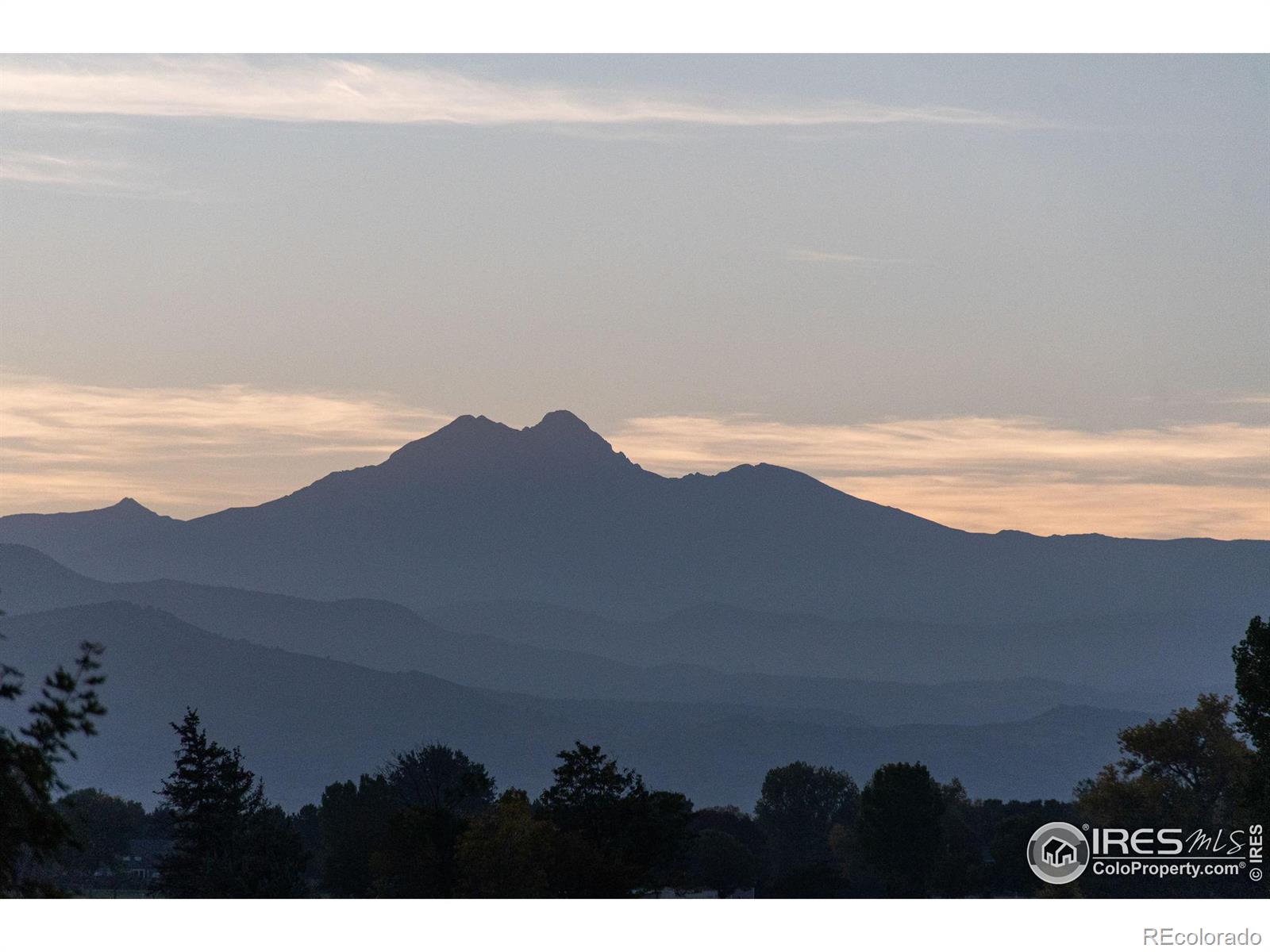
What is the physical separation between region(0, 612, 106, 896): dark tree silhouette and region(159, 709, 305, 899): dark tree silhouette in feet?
147

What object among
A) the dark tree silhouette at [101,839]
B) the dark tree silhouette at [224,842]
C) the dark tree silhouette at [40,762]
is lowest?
the dark tree silhouette at [101,839]

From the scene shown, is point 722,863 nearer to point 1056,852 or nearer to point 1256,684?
point 1056,852

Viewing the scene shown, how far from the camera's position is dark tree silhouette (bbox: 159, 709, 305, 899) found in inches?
2442

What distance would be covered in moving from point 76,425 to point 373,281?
118 feet

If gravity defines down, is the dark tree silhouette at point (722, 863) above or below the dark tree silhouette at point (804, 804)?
below

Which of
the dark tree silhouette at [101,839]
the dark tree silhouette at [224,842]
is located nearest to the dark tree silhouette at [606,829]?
the dark tree silhouette at [224,842]

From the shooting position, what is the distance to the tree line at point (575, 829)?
23.2 meters

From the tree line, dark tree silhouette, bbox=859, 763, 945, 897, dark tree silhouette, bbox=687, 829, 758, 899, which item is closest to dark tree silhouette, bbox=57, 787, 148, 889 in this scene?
the tree line

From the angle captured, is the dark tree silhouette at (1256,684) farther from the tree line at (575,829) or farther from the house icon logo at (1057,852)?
the house icon logo at (1057,852)

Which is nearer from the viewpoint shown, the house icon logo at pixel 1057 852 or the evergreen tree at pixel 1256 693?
the house icon logo at pixel 1057 852

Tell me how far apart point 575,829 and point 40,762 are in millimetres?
40961

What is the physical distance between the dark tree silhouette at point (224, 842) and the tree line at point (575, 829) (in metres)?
0.12

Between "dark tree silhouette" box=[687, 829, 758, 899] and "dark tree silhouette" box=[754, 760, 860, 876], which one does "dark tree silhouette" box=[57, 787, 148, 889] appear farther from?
"dark tree silhouette" box=[754, 760, 860, 876]

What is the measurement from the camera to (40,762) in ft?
53.0
